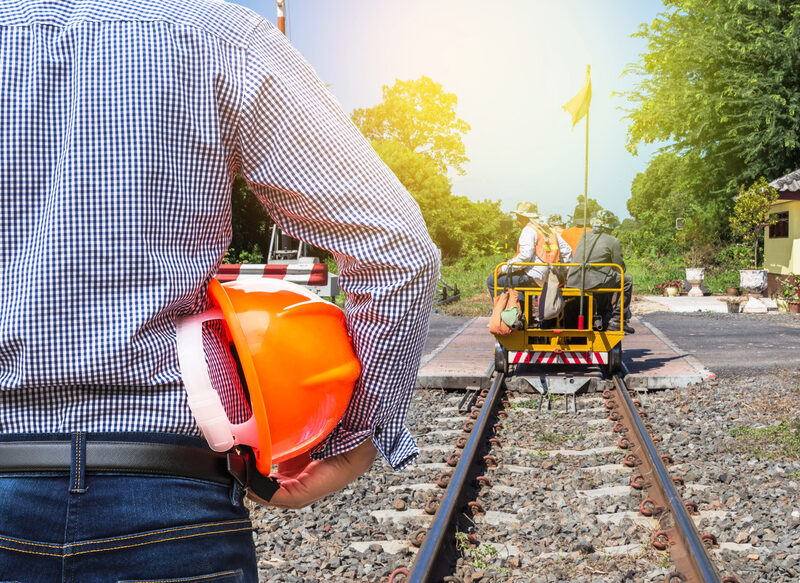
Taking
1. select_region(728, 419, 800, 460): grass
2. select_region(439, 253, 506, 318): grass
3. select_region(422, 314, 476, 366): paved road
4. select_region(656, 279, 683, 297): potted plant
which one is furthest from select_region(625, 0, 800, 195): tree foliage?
select_region(728, 419, 800, 460): grass

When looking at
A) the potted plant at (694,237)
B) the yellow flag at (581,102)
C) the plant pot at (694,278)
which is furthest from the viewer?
the potted plant at (694,237)

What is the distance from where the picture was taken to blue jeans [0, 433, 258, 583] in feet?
3.90

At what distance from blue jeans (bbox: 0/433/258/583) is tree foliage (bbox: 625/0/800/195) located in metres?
26.9

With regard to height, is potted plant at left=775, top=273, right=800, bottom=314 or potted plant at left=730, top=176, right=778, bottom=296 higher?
potted plant at left=730, top=176, right=778, bottom=296

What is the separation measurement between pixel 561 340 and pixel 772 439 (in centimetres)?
322

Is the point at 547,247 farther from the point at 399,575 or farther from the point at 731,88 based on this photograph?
the point at 731,88

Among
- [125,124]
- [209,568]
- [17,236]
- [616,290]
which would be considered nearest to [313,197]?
[125,124]

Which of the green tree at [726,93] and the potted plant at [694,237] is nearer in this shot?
the green tree at [726,93]

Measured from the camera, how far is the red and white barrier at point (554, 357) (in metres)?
9.08

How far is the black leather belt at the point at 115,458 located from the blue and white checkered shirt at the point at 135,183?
4 cm

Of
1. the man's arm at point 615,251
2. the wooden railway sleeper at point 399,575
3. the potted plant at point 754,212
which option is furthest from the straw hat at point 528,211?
the potted plant at point 754,212

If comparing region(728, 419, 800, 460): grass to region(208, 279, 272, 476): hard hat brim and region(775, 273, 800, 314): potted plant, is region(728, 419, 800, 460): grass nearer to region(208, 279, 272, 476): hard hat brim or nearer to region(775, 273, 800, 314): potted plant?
region(208, 279, 272, 476): hard hat brim

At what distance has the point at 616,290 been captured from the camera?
A: 896 centimetres

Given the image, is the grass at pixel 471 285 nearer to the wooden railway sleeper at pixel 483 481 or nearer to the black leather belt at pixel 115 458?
the wooden railway sleeper at pixel 483 481
